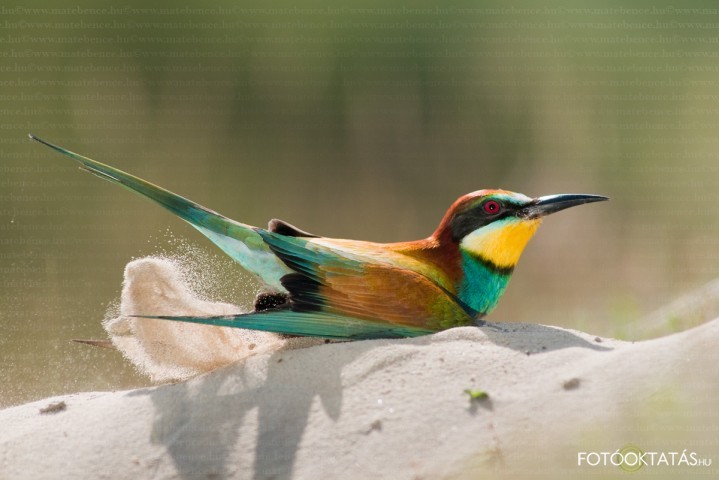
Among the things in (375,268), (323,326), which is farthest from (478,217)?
(323,326)

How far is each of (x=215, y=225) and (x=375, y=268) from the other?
0.73 meters

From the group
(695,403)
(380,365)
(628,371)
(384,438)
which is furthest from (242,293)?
(695,403)

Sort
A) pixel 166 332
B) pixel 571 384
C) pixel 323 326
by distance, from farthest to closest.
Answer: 1. pixel 166 332
2. pixel 323 326
3. pixel 571 384

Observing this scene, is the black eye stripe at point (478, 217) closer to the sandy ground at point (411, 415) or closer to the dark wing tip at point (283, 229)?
the sandy ground at point (411, 415)

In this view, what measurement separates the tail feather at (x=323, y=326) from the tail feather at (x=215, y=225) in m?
0.23

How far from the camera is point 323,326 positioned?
12.2ft

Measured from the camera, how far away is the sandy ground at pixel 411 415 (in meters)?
2.82

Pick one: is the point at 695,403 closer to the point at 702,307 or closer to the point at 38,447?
the point at 702,307

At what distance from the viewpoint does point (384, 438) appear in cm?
302

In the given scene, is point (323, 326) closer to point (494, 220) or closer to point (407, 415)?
point (407, 415)

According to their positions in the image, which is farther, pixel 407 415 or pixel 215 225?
pixel 215 225

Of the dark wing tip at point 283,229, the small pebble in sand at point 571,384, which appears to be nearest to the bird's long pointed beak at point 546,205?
the dark wing tip at point 283,229

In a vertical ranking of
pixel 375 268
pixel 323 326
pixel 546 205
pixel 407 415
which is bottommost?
pixel 407 415

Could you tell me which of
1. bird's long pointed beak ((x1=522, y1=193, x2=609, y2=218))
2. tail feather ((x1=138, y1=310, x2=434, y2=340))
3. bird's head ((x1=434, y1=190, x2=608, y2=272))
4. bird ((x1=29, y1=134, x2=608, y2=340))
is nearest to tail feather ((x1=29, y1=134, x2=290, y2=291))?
bird ((x1=29, y1=134, x2=608, y2=340))
